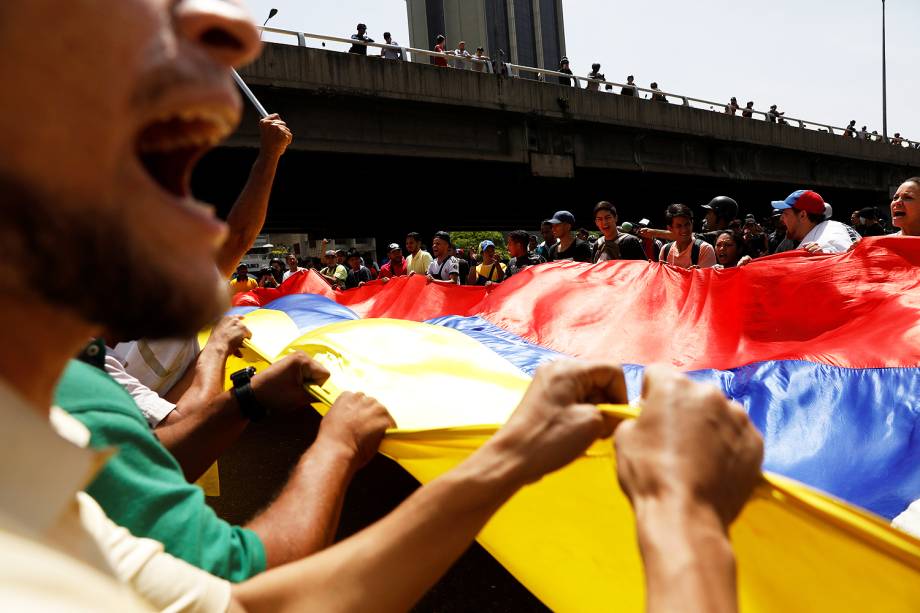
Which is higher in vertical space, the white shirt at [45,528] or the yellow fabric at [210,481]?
the white shirt at [45,528]

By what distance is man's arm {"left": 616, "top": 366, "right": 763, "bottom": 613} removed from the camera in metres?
0.85

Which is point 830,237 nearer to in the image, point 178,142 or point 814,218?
point 814,218

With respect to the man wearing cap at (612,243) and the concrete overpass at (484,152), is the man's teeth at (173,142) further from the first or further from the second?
the concrete overpass at (484,152)

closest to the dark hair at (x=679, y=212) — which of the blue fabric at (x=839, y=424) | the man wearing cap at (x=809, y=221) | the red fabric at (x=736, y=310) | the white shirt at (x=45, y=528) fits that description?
the man wearing cap at (x=809, y=221)

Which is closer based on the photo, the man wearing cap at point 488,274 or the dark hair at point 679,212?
the dark hair at point 679,212

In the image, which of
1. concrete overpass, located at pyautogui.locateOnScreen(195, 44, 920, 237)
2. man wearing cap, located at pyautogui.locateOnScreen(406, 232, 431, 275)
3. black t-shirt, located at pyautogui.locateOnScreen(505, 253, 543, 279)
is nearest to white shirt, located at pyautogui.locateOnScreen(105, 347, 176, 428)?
black t-shirt, located at pyautogui.locateOnScreen(505, 253, 543, 279)

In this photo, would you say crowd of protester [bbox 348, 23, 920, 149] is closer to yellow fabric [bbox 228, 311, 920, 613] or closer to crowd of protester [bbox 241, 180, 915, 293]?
crowd of protester [bbox 241, 180, 915, 293]

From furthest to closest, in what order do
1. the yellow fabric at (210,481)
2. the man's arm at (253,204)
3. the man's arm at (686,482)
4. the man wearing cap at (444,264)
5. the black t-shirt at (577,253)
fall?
the man wearing cap at (444,264)
the black t-shirt at (577,253)
the yellow fabric at (210,481)
the man's arm at (253,204)
the man's arm at (686,482)

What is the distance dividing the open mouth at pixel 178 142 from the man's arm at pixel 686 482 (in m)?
0.68

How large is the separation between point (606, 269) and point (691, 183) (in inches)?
946

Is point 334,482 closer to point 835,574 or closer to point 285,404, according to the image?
point 285,404

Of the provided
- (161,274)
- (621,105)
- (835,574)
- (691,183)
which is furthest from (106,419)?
(691,183)

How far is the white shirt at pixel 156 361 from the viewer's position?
107 inches

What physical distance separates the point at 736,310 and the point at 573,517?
2.39 meters
